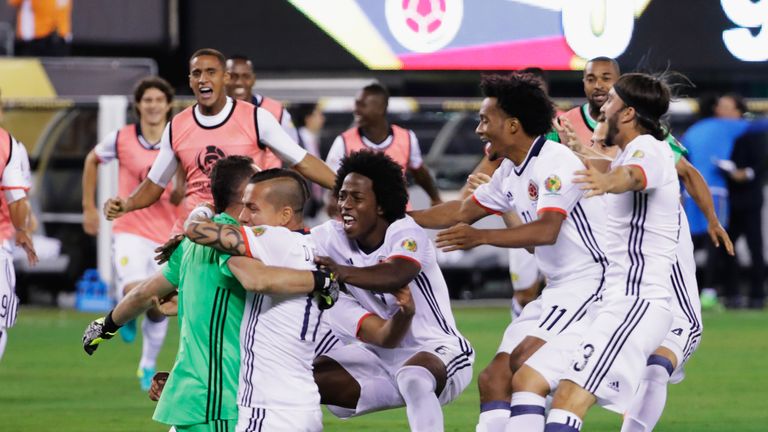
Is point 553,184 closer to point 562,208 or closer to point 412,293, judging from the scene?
point 562,208

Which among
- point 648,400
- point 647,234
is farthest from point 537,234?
point 648,400

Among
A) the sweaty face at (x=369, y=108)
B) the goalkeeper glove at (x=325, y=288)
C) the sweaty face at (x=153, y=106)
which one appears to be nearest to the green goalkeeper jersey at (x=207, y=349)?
the goalkeeper glove at (x=325, y=288)

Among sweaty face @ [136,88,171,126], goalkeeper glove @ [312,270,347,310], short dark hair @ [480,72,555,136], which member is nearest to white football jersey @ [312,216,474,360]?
short dark hair @ [480,72,555,136]

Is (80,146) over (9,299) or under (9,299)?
over

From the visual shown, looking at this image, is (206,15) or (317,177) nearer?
(317,177)

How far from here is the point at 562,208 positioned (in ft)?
24.2

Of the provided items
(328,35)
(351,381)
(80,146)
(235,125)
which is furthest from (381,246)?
(80,146)

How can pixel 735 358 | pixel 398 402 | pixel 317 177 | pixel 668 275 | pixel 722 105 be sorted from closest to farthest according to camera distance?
pixel 668 275
pixel 398 402
pixel 317 177
pixel 735 358
pixel 722 105

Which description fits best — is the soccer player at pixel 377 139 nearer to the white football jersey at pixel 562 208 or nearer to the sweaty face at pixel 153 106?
the sweaty face at pixel 153 106

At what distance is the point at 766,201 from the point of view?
19859 mm

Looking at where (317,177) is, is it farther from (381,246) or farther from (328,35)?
(328,35)

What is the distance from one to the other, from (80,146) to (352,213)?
12.2 m

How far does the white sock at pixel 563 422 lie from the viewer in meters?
6.88

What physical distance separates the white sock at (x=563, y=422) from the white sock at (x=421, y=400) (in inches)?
29.8
